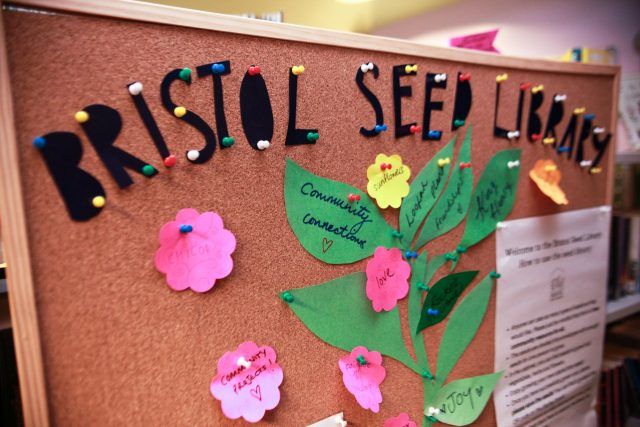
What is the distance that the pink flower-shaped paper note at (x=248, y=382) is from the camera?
0.43 metres

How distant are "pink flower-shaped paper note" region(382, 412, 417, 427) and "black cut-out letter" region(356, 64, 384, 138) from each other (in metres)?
0.40

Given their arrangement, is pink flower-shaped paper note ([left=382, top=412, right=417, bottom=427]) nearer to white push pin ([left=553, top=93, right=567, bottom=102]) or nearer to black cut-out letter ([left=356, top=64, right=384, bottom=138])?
black cut-out letter ([left=356, top=64, right=384, bottom=138])

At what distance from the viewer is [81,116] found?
0.35 meters

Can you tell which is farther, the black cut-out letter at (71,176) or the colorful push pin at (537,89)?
the colorful push pin at (537,89)

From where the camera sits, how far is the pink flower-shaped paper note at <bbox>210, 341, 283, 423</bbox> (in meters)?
0.43

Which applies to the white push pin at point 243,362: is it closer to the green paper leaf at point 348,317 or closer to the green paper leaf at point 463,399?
the green paper leaf at point 348,317

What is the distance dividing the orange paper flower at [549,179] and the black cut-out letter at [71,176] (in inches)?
26.2

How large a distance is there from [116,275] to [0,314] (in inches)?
12.8

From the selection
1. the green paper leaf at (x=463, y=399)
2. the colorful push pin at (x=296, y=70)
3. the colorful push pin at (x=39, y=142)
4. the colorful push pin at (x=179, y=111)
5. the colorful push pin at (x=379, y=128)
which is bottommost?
the green paper leaf at (x=463, y=399)

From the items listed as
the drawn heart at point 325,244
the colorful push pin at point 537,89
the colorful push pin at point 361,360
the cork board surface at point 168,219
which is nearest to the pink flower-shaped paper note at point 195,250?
the cork board surface at point 168,219

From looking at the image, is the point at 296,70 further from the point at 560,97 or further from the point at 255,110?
the point at 560,97

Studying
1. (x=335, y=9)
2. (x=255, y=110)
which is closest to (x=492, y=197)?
(x=255, y=110)

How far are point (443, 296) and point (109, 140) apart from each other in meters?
0.49

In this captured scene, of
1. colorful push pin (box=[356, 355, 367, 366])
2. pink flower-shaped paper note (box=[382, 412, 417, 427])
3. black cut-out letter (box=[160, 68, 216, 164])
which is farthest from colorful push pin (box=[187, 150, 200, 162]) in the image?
pink flower-shaped paper note (box=[382, 412, 417, 427])
